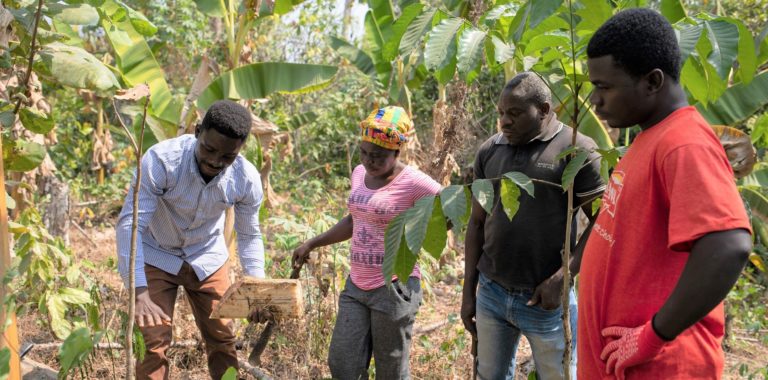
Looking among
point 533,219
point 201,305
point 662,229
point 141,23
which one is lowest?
point 201,305

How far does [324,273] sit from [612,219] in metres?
3.25

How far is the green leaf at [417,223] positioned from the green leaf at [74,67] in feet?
4.32

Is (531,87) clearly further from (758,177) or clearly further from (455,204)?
(758,177)

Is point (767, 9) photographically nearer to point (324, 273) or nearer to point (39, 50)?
point (324, 273)

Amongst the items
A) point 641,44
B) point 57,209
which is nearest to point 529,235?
point 641,44

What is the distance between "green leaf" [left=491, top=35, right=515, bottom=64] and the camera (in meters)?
2.29

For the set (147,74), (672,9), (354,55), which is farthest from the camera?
(354,55)

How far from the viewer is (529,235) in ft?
9.55

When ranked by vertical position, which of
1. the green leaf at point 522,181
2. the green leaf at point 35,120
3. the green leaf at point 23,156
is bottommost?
the green leaf at point 23,156

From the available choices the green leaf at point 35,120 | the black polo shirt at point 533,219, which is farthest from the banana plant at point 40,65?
the black polo shirt at point 533,219

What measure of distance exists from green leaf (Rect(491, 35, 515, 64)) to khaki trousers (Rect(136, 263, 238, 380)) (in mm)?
1999

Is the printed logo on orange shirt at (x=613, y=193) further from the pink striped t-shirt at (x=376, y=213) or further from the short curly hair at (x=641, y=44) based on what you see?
the pink striped t-shirt at (x=376, y=213)

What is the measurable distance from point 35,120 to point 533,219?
196cm

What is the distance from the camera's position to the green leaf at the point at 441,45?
2209mm
